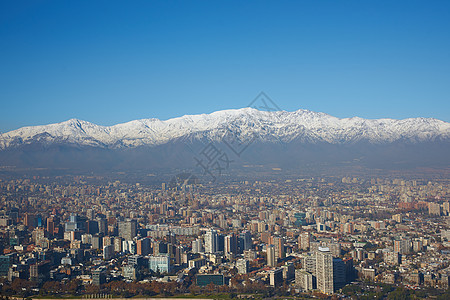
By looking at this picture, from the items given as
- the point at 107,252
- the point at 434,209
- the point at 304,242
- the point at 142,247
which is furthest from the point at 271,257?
the point at 434,209

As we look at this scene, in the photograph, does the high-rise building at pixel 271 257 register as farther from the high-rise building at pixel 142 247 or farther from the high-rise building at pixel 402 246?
the high-rise building at pixel 402 246

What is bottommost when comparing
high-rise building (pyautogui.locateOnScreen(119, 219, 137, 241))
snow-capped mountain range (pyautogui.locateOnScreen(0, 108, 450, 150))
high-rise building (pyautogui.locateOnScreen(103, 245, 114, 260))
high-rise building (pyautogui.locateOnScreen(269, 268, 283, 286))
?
high-rise building (pyautogui.locateOnScreen(269, 268, 283, 286))

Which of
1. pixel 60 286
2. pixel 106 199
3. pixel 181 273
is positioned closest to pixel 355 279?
pixel 181 273

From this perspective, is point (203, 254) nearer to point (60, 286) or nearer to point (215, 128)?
point (60, 286)

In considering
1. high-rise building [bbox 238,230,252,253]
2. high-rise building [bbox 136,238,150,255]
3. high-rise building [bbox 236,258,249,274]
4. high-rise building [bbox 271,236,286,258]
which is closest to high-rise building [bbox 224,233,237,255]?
high-rise building [bbox 238,230,252,253]

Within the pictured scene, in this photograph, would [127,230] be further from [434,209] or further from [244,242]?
[434,209]

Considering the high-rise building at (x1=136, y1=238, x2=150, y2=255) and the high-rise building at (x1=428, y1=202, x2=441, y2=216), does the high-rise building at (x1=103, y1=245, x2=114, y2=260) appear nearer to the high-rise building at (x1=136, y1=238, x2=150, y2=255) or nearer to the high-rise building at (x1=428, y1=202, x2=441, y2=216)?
the high-rise building at (x1=136, y1=238, x2=150, y2=255)
